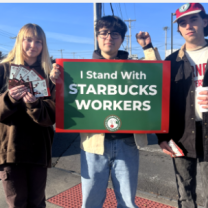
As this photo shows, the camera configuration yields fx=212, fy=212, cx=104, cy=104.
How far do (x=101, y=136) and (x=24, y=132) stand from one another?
0.64 metres

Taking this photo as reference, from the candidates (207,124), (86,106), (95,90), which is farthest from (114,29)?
(207,124)

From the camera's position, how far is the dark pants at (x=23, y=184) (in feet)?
5.78

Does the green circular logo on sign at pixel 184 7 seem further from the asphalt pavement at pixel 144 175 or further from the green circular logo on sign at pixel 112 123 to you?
the asphalt pavement at pixel 144 175

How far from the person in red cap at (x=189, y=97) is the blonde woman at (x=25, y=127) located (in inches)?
42.5

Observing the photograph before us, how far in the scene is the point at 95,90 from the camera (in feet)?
5.99

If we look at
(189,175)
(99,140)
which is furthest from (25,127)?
(189,175)

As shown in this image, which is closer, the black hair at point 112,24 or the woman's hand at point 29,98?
the woman's hand at point 29,98

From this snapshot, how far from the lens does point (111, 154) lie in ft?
5.85

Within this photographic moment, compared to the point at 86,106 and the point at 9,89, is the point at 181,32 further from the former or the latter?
the point at 9,89

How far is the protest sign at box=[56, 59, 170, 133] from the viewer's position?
181 cm

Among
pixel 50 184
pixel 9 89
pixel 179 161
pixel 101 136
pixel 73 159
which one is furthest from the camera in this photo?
pixel 73 159

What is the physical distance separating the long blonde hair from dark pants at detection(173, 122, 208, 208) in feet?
4.69

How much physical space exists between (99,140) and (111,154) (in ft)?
0.51

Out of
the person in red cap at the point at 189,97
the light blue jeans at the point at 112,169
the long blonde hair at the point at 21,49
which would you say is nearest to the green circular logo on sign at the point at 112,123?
the light blue jeans at the point at 112,169
